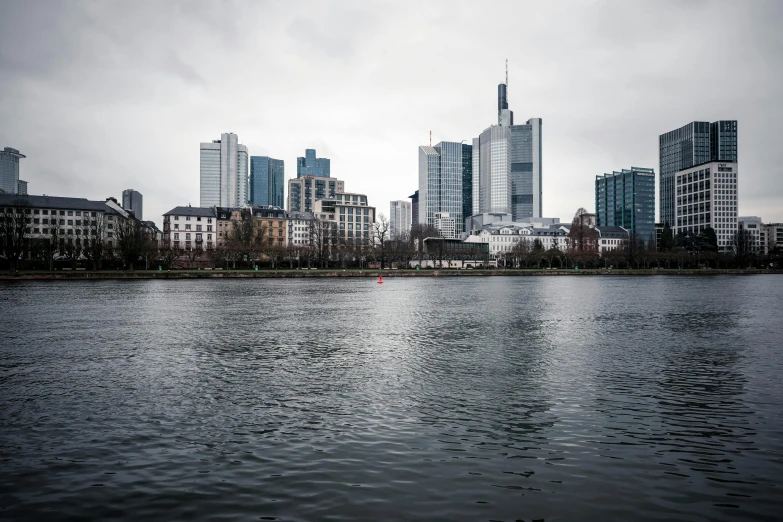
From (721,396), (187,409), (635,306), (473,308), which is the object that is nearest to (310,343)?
(187,409)

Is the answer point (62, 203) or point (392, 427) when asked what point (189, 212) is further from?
point (392, 427)

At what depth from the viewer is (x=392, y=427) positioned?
44.4 ft

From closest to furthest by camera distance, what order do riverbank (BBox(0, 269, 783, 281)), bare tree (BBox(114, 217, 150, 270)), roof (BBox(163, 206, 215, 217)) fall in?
riverbank (BBox(0, 269, 783, 281)) → bare tree (BBox(114, 217, 150, 270)) → roof (BBox(163, 206, 215, 217))

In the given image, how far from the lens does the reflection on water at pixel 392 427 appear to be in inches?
379

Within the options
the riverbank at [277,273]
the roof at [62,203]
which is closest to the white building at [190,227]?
the roof at [62,203]

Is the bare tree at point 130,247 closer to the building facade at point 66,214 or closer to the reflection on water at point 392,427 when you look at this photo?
the building facade at point 66,214

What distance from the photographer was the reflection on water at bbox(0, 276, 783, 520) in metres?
9.62

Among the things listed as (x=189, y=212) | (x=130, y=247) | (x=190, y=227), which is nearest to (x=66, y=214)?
(x=189, y=212)

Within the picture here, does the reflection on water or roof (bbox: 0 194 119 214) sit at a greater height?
roof (bbox: 0 194 119 214)

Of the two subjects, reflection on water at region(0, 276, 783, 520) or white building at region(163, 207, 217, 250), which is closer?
reflection on water at region(0, 276, 783, 520)

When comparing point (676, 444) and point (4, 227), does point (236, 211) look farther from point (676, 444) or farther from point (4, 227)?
point (676, 444)

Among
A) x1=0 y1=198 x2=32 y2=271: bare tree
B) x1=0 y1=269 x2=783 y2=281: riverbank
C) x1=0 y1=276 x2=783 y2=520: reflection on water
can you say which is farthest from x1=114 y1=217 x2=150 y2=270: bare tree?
x1=0 y1=276 x2=783 y2=520: reflection on water

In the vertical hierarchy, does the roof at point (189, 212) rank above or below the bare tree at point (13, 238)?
above

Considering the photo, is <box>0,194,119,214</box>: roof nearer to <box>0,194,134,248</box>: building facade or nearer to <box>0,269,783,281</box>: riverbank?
<box>0,194,134,248</box>: building facade
